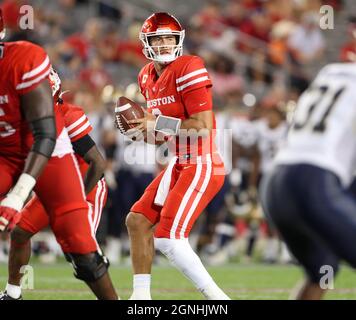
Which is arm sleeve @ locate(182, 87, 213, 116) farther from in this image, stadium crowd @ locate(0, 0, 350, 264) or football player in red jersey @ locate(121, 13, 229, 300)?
stadium crowd @ locate(0, 0, 350, 264)

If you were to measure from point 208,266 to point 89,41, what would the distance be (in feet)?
14.9

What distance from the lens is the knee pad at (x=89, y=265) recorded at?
496cm

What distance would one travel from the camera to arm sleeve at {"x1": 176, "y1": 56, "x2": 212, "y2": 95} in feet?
19.2

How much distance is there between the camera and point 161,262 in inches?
439

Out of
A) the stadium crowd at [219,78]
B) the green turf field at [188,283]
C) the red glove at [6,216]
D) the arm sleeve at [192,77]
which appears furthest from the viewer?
the stadium crowd at [219,78]

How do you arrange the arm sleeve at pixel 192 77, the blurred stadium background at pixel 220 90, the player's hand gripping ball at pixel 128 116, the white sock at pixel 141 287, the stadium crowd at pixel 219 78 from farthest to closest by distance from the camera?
the stadium crowd at pixel 219 78 → the blurred stadium background at pixel 220 90 → the player's hand gripping ball at pixel 128 116 → the arm sleeve at pixel 192 77 → the white sock at pixel 141 287

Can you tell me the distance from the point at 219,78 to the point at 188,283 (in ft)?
18.9

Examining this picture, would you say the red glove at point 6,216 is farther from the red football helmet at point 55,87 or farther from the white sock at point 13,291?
the white sock at point 13,291

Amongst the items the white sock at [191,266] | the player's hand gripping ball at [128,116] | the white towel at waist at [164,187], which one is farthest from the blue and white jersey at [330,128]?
the player's hand gripping ball at [128,116]

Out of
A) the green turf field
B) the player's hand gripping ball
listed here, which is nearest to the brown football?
the player's hand gripping ball

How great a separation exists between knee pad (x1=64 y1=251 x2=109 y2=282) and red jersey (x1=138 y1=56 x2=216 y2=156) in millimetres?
1186

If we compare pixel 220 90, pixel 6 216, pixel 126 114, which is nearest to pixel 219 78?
pixel 220 90
